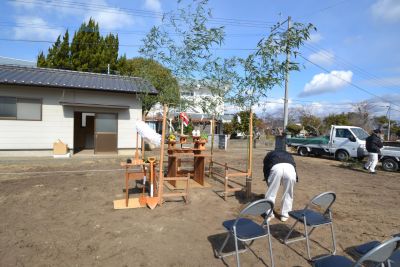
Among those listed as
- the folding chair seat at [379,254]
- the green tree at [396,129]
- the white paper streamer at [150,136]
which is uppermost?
the green tree at [396,129]

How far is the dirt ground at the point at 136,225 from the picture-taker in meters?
3.39

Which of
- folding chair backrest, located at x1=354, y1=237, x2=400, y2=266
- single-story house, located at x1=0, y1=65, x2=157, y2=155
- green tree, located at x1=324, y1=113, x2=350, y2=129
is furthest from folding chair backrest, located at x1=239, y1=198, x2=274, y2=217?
green tree, located at x1=324, y1=113, x2=350, y2=129

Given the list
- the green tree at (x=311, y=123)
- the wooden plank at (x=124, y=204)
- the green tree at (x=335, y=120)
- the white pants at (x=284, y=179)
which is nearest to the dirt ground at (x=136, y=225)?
the wooden plank at (x=124, y=204)

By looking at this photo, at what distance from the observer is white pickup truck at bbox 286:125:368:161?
13145 millimetres

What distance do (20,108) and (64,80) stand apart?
212 centimetres

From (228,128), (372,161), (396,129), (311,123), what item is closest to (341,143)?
(372,161)

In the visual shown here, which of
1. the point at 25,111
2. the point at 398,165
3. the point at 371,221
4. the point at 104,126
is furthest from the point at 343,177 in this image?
the point at 25,111

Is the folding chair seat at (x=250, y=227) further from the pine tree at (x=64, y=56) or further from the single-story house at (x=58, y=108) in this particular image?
the pine tree at (x=64, y=56)

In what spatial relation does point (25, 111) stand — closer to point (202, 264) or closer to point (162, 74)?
point (162, 74)

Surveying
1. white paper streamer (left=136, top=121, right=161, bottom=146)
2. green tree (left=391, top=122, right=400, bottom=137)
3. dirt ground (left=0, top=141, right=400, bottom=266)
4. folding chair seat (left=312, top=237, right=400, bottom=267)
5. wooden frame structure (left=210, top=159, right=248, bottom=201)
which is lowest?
dirt ground (left=0, top=141, right=400, bottom=266)

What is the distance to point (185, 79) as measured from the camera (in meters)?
7.14

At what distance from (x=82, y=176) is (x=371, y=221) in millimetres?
7095

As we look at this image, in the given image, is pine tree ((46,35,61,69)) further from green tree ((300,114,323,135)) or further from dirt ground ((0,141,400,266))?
green tree ((300,114,323,135))

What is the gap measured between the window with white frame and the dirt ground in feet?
14.2
